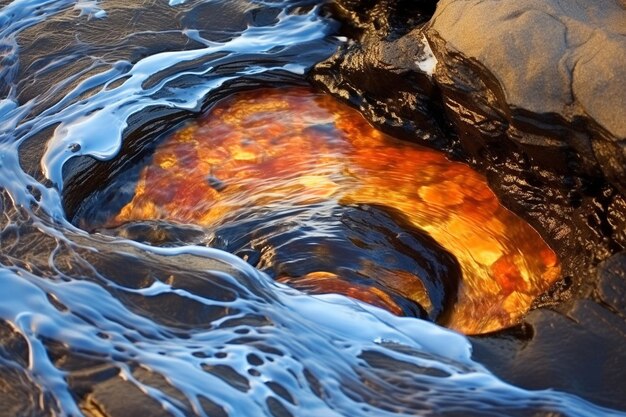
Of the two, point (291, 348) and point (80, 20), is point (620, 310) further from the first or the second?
point (80, 20)

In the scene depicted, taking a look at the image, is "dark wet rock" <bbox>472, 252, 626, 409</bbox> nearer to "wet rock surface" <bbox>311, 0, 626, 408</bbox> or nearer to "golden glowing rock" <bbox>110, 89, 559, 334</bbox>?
"wet rock surface" <bbox>311, 0, 626, 408</bbox>

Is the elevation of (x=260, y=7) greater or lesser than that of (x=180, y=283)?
greater

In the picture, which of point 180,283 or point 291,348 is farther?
point 180,283

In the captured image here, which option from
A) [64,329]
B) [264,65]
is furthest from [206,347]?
[264,65]

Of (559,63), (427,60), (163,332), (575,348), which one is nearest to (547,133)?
(559,63)

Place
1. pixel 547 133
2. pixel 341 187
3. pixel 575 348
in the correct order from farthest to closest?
pixel 341 187 → pixel 547 133 → pixel 575 348

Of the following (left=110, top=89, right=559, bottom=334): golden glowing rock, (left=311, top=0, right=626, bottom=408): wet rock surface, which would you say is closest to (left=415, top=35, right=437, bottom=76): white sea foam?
(left=311, top=0, right=626, bottom=408): wet rock surface

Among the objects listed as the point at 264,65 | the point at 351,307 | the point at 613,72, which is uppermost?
the point at 613,72

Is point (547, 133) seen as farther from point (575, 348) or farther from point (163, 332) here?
point (163, 332)
